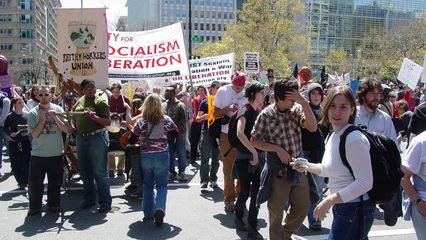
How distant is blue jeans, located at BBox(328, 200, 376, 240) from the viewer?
3168 mm

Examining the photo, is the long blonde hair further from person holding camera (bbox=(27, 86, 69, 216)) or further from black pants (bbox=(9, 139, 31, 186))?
black pants (bbox=(9, 139, 31, 186))

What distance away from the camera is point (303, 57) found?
1673 inches

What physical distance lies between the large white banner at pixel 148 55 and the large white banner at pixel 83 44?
8.64ft

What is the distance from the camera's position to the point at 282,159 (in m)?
4.46

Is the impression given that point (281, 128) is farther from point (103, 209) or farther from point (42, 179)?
point (42, 179)

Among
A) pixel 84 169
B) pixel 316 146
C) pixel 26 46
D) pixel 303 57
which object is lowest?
pixel 84 169

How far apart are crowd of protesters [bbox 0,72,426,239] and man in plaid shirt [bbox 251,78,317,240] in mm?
10

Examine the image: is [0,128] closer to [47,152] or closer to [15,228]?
[47,152]

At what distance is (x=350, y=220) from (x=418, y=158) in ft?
2.37

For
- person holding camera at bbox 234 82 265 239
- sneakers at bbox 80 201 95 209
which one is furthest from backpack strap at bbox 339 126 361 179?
sneakers at bbox 80 201 95 209

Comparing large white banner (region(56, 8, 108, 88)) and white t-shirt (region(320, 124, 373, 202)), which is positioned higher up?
large white banner (region(56, 8, 108, 88))

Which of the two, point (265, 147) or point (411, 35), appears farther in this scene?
point (411, 35)

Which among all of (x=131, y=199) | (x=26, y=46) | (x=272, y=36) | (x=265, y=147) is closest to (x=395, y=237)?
(x=265, y=147)

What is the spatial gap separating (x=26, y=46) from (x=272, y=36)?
82241 mm
